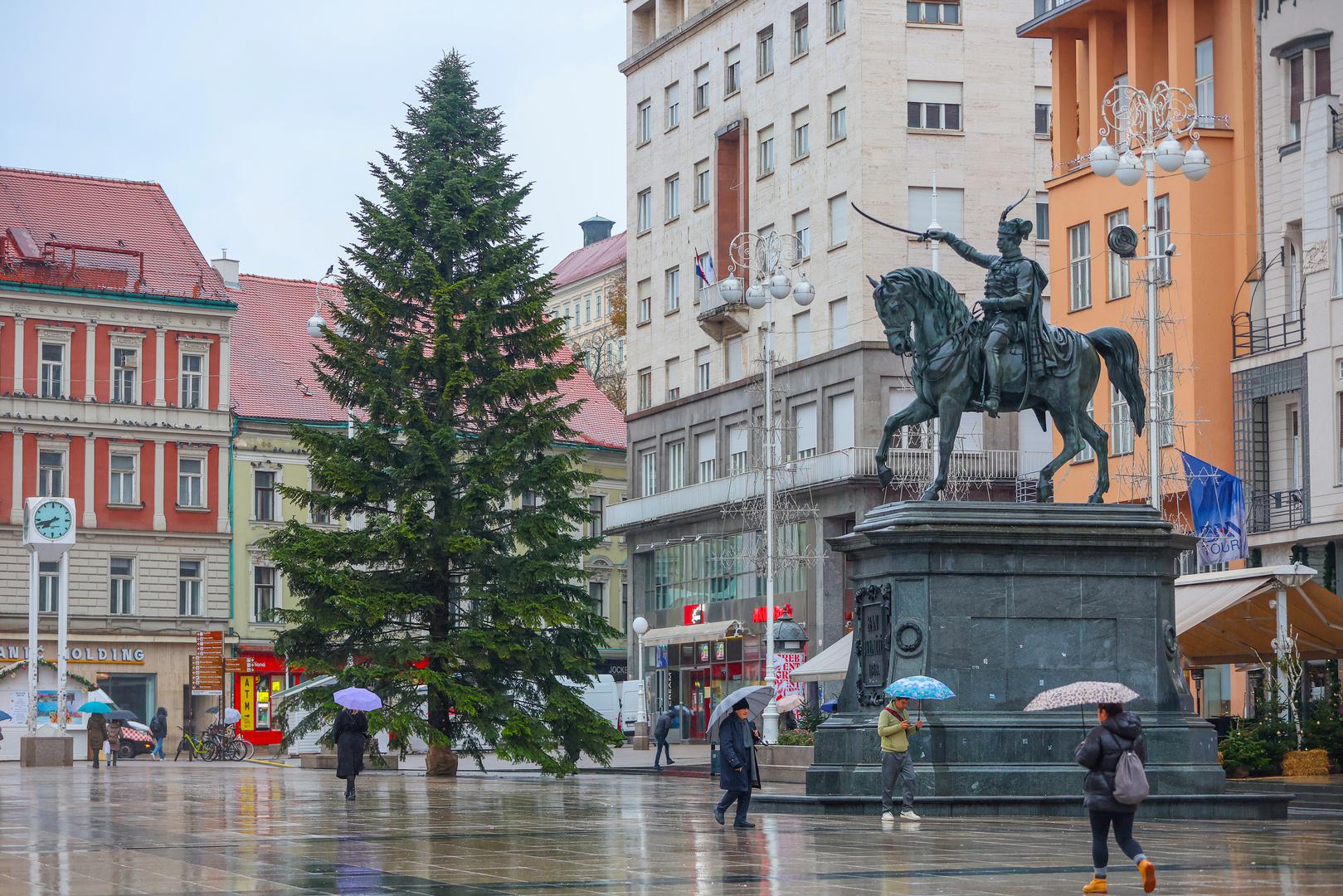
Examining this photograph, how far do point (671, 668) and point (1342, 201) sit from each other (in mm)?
31734

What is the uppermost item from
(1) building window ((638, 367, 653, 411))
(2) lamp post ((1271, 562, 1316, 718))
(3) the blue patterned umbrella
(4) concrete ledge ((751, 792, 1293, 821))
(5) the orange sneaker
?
(1) building window ((638, 367, 653, 411))

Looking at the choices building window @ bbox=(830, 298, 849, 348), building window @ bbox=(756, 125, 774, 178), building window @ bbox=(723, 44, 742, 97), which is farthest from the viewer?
building window @ bbox=(723, 44, 742, 97)

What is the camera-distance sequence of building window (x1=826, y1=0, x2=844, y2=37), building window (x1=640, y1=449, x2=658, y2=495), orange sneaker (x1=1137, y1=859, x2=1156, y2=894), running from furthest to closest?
building window (x1=640, y1=449, x2=658, y2=495) < building window (x1=826, y1=0, x2=844, y2=37) < orange sneaker (x1=1137, y1=859, x2=1156, y2=894)

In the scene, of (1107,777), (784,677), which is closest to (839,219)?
(784,677)

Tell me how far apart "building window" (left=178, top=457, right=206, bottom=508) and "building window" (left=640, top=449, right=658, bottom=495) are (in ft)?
48.7

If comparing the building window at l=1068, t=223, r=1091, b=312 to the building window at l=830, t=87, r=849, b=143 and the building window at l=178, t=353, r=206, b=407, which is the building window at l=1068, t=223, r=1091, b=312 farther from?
the building window at l=178, t=353, r=206, b=407

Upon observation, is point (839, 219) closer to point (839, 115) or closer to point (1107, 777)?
point (839, 115)

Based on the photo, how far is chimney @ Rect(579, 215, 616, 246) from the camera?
130 metres

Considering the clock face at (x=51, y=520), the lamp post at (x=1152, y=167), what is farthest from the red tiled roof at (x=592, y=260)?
the lamp post at (x=1152, y=167)

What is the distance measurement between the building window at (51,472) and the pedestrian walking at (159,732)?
9.90m

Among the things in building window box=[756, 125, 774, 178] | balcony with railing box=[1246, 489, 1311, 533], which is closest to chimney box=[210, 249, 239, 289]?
building window box=[756, 125, 774, 178]

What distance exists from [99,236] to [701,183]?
20361mm

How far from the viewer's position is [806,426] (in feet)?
211

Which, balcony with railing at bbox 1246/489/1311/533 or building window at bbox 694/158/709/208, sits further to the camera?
building window at bbox 694/158/709/208
